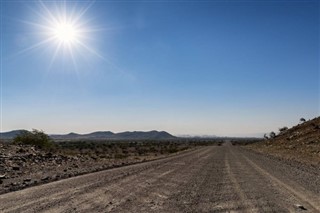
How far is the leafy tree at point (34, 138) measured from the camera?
144 feet

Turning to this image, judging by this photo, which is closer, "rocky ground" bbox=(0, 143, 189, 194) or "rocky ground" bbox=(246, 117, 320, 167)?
"rocky ground" bbox=(0, 143, 189, 194)

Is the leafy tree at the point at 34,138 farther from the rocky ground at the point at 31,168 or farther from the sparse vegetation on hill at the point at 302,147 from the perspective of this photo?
the sparse vegetation on hill at the point at 302,147

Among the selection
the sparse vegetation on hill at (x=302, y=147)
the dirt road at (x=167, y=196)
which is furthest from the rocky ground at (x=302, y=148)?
the dirt road at (x=167, y=196)

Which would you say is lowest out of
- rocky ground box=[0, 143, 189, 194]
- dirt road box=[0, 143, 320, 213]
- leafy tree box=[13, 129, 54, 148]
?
dirt road box=[0, 143, 320, 213]

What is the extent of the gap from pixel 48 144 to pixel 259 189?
34672 millimetres

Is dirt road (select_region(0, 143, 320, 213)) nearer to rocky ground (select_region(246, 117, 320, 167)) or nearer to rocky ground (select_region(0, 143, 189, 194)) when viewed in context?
rocky ground (select_region(0, 143, 189, 194))

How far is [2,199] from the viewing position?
12867 millimetres

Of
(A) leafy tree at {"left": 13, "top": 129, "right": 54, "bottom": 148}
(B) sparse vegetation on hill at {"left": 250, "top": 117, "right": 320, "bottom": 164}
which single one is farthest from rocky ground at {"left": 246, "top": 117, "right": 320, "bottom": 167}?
(A) leafy tree at {"left": 13, "top": 129, "right": 54, "bottom": 148}

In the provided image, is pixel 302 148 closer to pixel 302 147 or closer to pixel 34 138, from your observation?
pixel 302 147

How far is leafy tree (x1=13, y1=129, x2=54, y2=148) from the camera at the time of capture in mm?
44031

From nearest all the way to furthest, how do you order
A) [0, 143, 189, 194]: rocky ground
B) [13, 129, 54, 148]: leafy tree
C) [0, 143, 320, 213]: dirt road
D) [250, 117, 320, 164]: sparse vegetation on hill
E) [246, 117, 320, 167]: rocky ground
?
[0, 143, 320, 213]: dirt road
[0, 143, 189, 194]: rocky ground
[246, 117, 320, 167]: rocky ground
[250, 117, 320, 164]: sparse vegetation on hill
[13, 129, 54, 148]: leafy tree

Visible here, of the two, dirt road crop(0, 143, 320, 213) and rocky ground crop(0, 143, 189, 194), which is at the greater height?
rocky ground crop(0, 143, 189, 194)

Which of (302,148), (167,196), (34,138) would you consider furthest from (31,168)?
(302,148)

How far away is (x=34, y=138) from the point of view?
146 ft
